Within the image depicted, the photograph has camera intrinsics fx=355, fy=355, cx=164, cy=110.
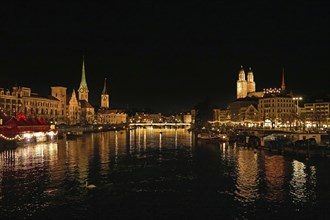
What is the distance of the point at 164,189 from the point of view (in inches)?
1394

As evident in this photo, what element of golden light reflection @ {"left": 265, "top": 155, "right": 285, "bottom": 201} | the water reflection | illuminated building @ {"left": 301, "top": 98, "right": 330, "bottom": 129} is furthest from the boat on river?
illuminated building @ {"left": 301, "top": 98, "right": 330, "bottom": 129}

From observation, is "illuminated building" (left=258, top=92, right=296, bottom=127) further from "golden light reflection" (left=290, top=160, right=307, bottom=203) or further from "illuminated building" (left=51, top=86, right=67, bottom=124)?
"illuminated building" (left=51, top=86, right=67, bottom=124)

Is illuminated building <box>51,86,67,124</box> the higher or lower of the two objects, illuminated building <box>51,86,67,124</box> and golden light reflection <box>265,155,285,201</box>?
the higher

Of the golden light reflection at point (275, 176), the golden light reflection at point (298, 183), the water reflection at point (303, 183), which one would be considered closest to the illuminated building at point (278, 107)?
the golden light reflection at point (275, 176)

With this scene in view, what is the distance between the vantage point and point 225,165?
50688 millimetres

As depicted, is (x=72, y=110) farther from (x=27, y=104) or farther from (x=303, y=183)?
(x=303, y=183)

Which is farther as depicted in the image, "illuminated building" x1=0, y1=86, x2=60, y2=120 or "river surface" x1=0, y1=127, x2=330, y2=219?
"illuminated building" x1=0, y1=86, x2=60, y2=120

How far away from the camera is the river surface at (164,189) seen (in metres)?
28.1

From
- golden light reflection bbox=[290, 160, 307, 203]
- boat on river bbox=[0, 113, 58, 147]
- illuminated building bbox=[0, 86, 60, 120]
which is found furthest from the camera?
illuminated building bbox=[0, 86, 60, 120]

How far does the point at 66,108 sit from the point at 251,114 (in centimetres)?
8198

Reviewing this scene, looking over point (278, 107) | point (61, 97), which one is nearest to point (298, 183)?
point (278, 107)

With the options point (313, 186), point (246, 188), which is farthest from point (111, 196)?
point (313, 186)

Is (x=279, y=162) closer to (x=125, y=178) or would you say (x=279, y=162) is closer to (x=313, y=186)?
(x=313, y=186)

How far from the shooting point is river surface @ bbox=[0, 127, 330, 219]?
28.1 meters
